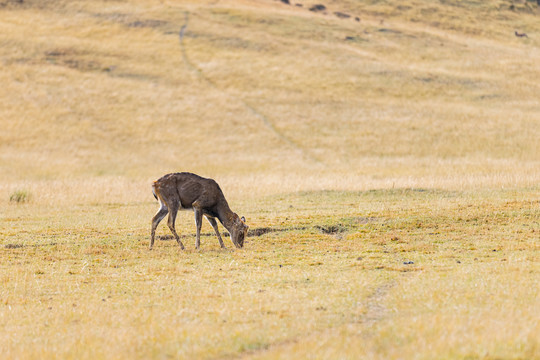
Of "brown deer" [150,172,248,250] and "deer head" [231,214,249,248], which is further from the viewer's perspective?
"deer head" [231,214,249,248]

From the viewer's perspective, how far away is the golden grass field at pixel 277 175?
1112 centimetres

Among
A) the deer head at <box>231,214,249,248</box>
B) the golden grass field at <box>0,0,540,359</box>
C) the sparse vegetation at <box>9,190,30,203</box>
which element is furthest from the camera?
the sparse vegetation at <box>9,190,30,203</box>

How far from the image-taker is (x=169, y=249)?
19.9m

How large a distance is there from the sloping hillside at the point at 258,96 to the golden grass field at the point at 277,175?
12.9 inches

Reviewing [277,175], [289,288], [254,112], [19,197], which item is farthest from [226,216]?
[254,112]

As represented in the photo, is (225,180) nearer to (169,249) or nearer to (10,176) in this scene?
(10,176)

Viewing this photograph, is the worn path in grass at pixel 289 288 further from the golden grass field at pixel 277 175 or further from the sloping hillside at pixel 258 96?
the sloping hillside at pixel 258 96

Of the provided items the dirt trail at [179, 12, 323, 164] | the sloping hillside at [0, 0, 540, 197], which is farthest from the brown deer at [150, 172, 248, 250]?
the dirt trail at [179, 12, 323, 164]

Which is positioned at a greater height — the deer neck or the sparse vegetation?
the deer neck

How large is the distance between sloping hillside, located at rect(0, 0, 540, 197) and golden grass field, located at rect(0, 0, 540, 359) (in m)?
0.33

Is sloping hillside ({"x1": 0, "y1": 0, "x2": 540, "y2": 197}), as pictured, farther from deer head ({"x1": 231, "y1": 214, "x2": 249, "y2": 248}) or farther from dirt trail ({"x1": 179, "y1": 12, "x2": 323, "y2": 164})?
deer head ({"x1": 231, "y1": 214, "x2": 249, "y2": 248})

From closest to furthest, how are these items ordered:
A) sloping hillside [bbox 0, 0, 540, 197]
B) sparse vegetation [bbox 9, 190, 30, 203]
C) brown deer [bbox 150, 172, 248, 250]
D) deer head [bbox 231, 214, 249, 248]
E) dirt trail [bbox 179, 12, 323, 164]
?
brown deer [bbox 150, 172, 248, 250] < deer head [bbox 231, 214, 249, 248] < sparse vegetation [bbox 9, 190, 30, 203] < sloping hillside [bbox 0, 0, 540, 197] < dirt trail [bbox 179, 12, 323, 164]

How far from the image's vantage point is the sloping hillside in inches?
2188

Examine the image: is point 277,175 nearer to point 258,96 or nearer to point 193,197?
point 193,197
